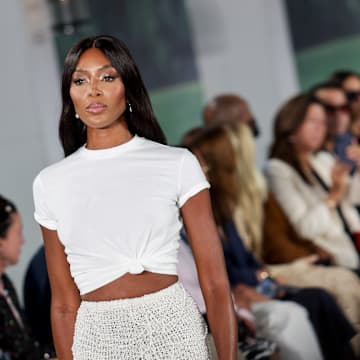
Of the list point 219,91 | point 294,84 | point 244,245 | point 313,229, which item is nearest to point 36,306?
point 244,245

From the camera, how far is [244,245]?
5.76 m

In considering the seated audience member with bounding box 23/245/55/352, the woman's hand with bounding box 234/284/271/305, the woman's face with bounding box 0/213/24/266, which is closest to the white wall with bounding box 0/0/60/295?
the seated audience member with bounding box 23/245/55/352

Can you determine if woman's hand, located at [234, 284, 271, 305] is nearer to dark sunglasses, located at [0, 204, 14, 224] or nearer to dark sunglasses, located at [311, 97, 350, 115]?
dark sunglasses, located at [0, 204, 14, 224]

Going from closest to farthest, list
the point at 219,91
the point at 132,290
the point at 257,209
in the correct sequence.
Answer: the point at 132,290, the point at 257,209, the point at 219,91

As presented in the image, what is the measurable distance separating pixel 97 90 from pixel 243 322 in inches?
108

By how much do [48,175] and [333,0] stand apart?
677 centimetres

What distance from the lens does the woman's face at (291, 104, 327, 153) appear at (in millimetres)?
6996

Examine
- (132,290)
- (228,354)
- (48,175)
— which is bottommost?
(228,354)

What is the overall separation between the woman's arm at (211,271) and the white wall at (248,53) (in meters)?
5.18

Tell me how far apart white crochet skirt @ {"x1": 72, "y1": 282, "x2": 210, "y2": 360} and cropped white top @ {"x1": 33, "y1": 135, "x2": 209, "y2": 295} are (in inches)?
2.5

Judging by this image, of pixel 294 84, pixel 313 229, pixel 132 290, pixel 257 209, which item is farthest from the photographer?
pixel 294 84

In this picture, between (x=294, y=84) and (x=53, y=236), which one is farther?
(x=294, y=84)

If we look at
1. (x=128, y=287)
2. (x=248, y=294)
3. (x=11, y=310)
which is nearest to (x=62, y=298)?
(x=128, y=287)

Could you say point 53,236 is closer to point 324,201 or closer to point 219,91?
point 324,201
